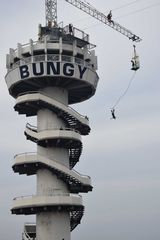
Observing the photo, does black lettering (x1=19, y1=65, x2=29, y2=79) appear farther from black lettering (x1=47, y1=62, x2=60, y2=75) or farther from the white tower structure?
black lettering (x1=47, y1=62, x2=60, y2=75)

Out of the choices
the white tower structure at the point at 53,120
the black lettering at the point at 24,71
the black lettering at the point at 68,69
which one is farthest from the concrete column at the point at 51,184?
the black lettering at the point at 24,71

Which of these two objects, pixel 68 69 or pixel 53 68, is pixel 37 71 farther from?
pixel 68 69

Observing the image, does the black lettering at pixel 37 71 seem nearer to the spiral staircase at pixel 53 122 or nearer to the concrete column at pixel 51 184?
the spiral staircase at pixel 53 122

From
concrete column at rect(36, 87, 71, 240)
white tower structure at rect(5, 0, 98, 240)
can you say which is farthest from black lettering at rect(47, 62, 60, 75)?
concrete column at rect(36, 87, 71, 240)

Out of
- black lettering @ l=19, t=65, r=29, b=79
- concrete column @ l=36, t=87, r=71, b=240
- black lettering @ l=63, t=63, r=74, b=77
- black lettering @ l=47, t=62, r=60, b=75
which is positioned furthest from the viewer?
black lettering @ l=19, t=65, r=29, b=79

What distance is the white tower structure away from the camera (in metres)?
84.4

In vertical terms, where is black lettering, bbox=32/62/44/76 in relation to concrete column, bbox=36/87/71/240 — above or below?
above

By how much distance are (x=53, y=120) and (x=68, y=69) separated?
28.7ft

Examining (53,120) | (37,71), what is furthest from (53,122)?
(37,71)

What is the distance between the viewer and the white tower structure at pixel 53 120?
277 feet

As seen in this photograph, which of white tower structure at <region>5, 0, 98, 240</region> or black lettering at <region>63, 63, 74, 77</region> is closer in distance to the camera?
white tower structure at <region>5, 0, 98, 240</region>

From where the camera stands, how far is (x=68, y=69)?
293 ft

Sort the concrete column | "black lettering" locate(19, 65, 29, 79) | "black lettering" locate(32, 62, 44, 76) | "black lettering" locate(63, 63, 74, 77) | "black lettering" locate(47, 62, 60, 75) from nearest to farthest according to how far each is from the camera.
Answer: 1. the concrete column
2. "black lettering" locate(47, 62, 60, 75)
3. "black lettering" locate(32, 62, 44, 76)
4. "black lettering" locate(63, 63, 74, 77)
5. "black lettering" locate(19, 65, 29, 79)

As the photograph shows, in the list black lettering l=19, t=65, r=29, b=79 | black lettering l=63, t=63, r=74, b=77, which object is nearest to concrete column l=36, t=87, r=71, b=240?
black lettering l=63, t=63, r=74, b=77
